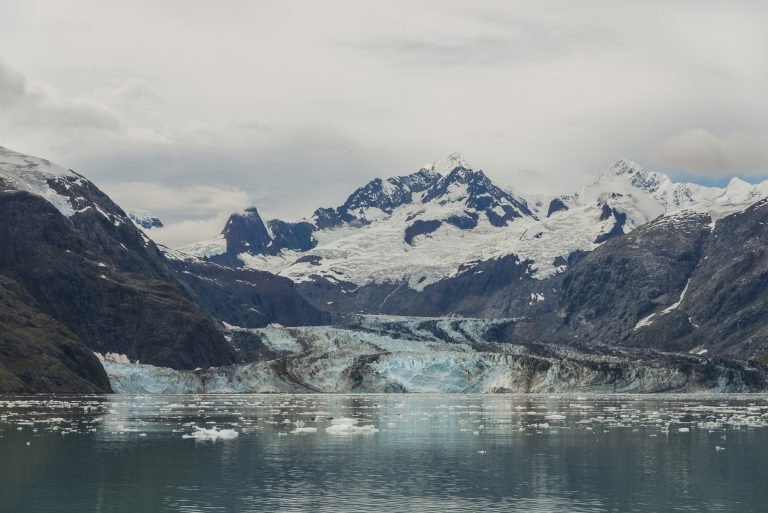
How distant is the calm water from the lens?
237 feet

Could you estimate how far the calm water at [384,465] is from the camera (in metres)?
72.2

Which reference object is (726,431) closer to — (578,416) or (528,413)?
(578,416)

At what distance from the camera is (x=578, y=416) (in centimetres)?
15812

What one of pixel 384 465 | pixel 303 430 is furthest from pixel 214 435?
pixel 384 465

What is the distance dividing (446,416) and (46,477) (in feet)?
274

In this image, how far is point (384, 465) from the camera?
9094 cm

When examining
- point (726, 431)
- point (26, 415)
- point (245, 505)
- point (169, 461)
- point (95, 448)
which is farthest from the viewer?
point (26, 415)

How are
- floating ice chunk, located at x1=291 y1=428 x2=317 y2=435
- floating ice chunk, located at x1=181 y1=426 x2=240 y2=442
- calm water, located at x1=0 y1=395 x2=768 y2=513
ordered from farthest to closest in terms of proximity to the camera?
floating ice chunk, located at x1=291 y1=428 x2=317 y2=435
floating ice chunk, located at x1=181 y1=426 x2=240 y2=442
calm water, located at x1=0 y1=395 x2=768 y2=513

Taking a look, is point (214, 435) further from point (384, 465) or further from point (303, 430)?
point (384, 465)

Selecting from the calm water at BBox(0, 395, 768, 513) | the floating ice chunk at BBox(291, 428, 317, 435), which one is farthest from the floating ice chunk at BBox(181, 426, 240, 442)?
the floating ice chunk at BBox(291, 428, 317, 435)

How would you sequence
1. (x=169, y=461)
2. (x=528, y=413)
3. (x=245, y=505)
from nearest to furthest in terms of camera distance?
1. (x=245, y=505)
2. (x=169, y=461)
3. (x=528, y=413)

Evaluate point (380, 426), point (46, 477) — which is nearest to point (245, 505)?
point (46, 477)

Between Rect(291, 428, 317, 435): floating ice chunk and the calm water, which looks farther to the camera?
Rect(291, 428, 317, 435): floating ice chunk

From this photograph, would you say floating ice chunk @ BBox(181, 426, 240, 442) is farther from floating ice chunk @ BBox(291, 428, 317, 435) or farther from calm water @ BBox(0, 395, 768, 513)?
floating ice chunk @ BBox(291, 428, 317, 435)
